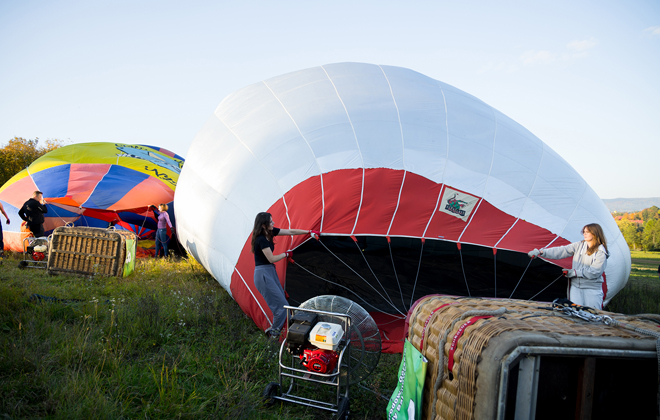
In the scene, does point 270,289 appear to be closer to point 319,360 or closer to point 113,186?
point 319,360

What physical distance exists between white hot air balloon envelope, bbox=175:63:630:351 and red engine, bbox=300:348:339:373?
1.46 meters

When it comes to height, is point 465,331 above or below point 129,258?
above

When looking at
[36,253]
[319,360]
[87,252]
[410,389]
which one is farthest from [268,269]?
[36,253]

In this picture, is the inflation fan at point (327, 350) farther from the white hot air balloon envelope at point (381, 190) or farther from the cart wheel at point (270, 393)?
the white hot air balloon envelope at point (381, 190)

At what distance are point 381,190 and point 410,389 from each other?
254 cm

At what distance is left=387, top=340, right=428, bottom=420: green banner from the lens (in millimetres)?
2133

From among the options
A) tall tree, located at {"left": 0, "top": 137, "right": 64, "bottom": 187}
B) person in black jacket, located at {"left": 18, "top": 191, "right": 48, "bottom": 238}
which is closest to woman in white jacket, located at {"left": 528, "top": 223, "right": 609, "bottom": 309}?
person in black jacket, located at {"left": 18, "top": 191, "right": 48, "bottom": 238}

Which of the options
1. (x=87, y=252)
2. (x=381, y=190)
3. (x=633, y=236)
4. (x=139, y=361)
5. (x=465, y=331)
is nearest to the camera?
(x=465, y=331)

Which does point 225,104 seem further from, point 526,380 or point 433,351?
point 526,380

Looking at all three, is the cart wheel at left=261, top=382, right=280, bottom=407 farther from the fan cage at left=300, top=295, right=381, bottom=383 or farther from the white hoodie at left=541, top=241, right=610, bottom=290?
the white hoodie at left=541, top=241, right=610, bottom=290

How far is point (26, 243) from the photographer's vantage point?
8086mm

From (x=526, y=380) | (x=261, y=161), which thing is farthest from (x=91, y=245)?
(x=526, y=380)

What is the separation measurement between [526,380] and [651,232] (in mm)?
42306

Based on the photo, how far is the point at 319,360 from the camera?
2.65 meters
